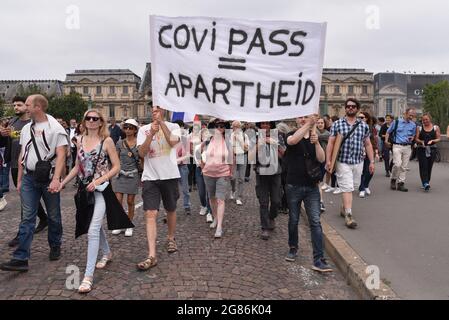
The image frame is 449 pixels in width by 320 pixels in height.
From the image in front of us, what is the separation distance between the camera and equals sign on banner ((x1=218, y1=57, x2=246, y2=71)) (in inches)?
175

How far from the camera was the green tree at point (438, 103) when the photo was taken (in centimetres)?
5291

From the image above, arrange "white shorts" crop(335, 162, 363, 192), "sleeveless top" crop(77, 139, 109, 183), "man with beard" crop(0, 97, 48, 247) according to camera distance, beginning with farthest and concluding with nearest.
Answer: "white shorts" crop(335, 162, 363, 192), "man with beard" crop(0, 97, 48, 247), "sleeveless top" crop(77, 139, 109, 183)

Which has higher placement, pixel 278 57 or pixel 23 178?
pixel 278 57

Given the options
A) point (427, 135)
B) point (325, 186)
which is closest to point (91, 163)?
point (325, 186)

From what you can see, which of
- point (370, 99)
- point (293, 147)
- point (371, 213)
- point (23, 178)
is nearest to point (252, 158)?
point (293, 147)

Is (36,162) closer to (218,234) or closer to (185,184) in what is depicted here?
(218,234)

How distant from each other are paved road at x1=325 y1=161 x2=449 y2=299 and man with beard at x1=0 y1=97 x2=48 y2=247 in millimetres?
4225

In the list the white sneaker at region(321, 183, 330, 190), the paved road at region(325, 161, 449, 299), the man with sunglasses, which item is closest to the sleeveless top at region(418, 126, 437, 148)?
the paved road at region(325, 161, 449, 299)

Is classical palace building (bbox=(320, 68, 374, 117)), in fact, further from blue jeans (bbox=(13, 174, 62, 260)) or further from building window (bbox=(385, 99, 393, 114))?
blue jeans (bbox=(13, 174, 62, 260))

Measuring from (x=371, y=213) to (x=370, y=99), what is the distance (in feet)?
355

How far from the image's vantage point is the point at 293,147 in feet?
15.6

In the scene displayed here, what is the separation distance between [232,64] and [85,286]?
2.62 meters

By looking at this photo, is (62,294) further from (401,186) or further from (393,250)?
(401,186)

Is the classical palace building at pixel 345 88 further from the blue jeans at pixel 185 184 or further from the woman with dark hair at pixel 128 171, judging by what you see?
the woman with dark hair at pixel 128 171
